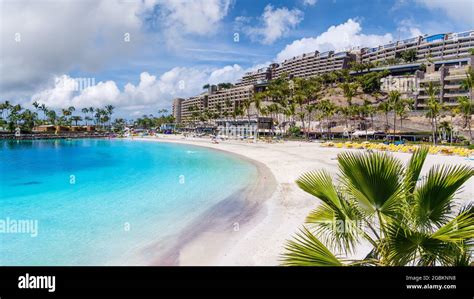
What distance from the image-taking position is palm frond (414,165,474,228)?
10.1 ft

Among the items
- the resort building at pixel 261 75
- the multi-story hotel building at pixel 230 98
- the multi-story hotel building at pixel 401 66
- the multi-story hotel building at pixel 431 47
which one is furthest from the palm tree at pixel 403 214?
the resort building at pixel 261 75

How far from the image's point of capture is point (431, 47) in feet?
340

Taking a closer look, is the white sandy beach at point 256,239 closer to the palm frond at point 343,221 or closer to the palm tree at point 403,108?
the palm frond at point 343,221

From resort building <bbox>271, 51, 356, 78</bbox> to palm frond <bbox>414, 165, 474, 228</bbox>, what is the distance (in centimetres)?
12814

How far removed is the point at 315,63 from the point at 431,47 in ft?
142

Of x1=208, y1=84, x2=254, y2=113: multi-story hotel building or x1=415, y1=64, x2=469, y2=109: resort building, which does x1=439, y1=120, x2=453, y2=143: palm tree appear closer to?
x1=415, y1=64, x2=469, y2=109: resort building

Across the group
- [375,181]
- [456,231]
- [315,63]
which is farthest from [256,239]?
[315,63]

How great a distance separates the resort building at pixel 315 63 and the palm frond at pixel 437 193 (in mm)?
128138

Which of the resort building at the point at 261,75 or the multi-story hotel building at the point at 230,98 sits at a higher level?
the resort building at the point at 261,75

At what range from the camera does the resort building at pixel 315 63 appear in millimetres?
121438

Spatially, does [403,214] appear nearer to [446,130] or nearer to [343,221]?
[343,221]
